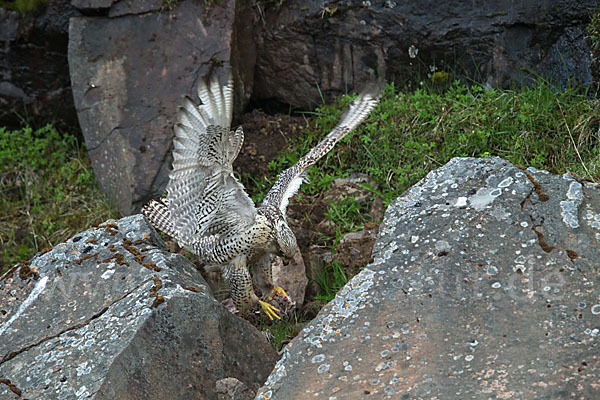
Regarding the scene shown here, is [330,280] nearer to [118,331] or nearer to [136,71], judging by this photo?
[118,331]

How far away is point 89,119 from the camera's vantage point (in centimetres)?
575

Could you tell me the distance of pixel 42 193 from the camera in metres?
6.14

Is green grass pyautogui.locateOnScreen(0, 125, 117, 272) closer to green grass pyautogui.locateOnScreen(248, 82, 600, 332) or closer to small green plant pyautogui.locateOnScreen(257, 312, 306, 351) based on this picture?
green grass pyautogui.locateOnScreen(248, 82, 600, 332)

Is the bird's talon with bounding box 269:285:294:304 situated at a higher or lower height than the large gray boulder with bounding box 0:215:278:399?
lower

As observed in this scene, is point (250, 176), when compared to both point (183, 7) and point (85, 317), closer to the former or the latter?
point (183, 7)

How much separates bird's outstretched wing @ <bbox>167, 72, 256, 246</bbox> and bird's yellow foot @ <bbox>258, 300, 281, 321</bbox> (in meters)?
0.57

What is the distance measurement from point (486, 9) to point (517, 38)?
36 cm

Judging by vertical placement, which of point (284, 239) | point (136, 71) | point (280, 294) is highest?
point (136, 71)

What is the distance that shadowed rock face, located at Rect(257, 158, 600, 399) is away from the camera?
236cm

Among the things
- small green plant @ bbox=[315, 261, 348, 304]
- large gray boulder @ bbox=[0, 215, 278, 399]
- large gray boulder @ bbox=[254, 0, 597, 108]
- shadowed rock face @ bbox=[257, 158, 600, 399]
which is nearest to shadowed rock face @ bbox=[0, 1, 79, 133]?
large gray boulder @ bbox=[254, 0, 597, 108]

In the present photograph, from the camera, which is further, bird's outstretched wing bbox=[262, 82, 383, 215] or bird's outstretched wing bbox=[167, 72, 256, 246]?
bird's outstretched wing bbox=[262, 82, 383, 215]

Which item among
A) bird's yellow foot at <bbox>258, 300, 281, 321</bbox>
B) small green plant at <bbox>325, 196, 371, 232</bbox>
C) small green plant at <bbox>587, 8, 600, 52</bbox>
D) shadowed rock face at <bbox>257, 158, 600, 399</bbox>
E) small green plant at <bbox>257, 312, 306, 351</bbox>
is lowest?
small green plant at <bbox>257, 312, 306, 351</bbox>

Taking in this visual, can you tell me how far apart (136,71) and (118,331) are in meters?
3.24

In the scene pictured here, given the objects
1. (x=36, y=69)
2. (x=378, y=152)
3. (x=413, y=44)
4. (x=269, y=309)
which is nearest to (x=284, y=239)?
(x=269, y=309)
